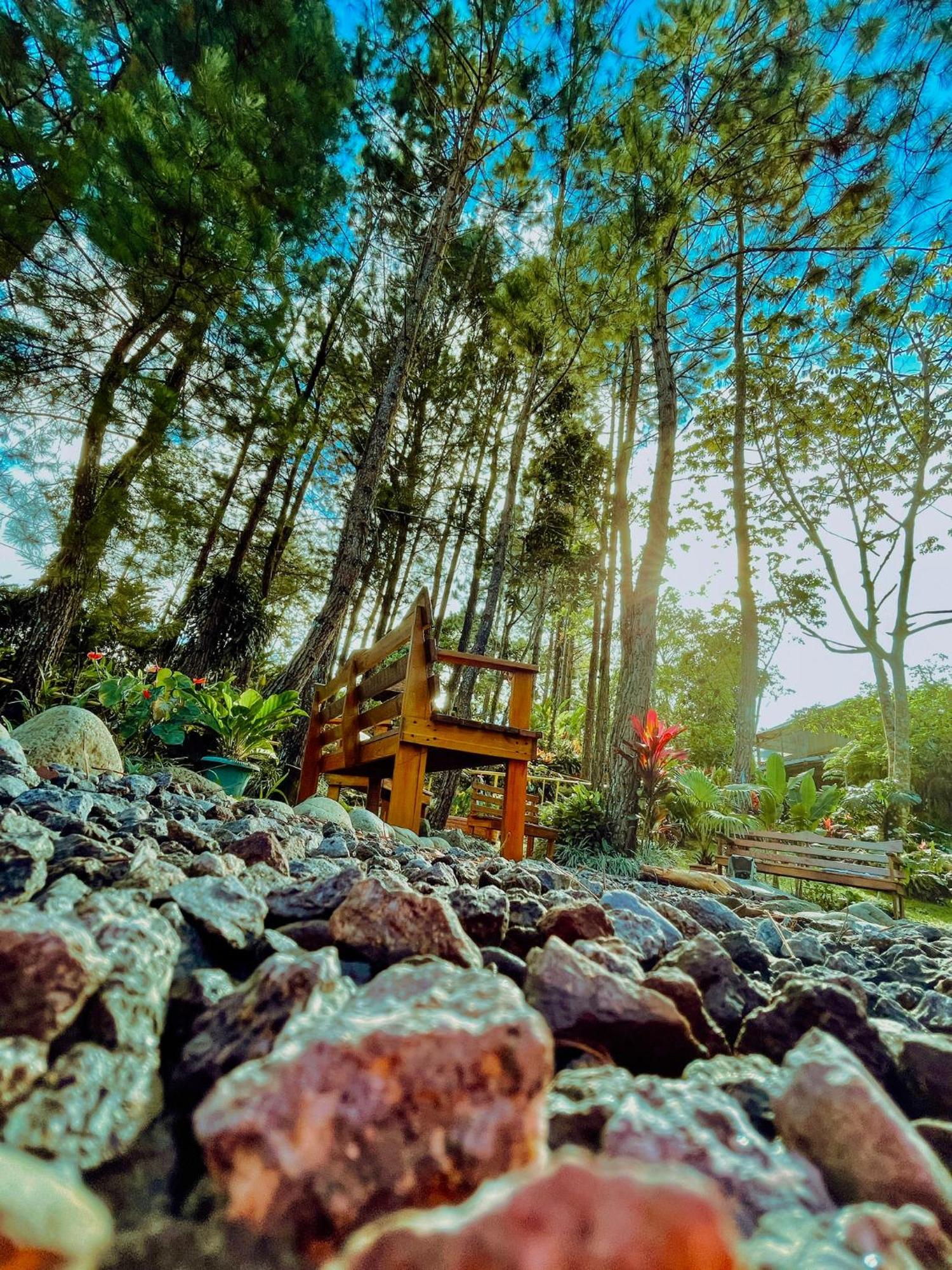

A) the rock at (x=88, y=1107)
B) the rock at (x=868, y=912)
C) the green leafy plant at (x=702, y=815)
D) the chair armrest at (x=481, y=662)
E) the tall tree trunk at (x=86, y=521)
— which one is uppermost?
the tall tree trunk at (x=86, y=521)

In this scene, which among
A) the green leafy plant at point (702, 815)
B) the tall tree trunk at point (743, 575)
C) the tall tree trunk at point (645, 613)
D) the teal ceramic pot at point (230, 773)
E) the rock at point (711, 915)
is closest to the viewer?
the rock at point (711, 915)

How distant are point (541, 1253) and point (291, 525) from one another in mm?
13139

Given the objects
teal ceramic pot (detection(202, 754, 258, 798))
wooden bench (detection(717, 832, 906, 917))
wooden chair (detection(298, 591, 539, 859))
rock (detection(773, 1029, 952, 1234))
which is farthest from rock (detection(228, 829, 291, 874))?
wooden bench (detection(717, 832, 906, 917))

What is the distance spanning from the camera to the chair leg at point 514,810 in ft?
12.6

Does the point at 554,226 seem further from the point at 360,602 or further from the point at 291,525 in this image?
the point at 360,602

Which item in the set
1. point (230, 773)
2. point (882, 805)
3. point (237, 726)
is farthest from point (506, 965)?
point (882, 805)

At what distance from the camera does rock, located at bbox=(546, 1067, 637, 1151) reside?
50cm

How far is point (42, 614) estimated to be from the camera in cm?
646

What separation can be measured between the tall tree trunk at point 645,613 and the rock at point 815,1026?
6654 mm

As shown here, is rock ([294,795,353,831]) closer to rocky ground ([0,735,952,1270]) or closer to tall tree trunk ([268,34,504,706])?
rocky ground ([0,735,952,1270])

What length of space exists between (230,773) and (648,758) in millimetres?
4617

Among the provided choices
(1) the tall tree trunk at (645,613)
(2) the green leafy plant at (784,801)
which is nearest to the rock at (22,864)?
(1) the tall tree trunk at (645,613)

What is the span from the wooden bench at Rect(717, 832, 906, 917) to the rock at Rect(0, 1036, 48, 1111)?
7612 mm

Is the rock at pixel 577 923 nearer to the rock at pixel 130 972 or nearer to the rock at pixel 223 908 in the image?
the rock at pixel 223 908
